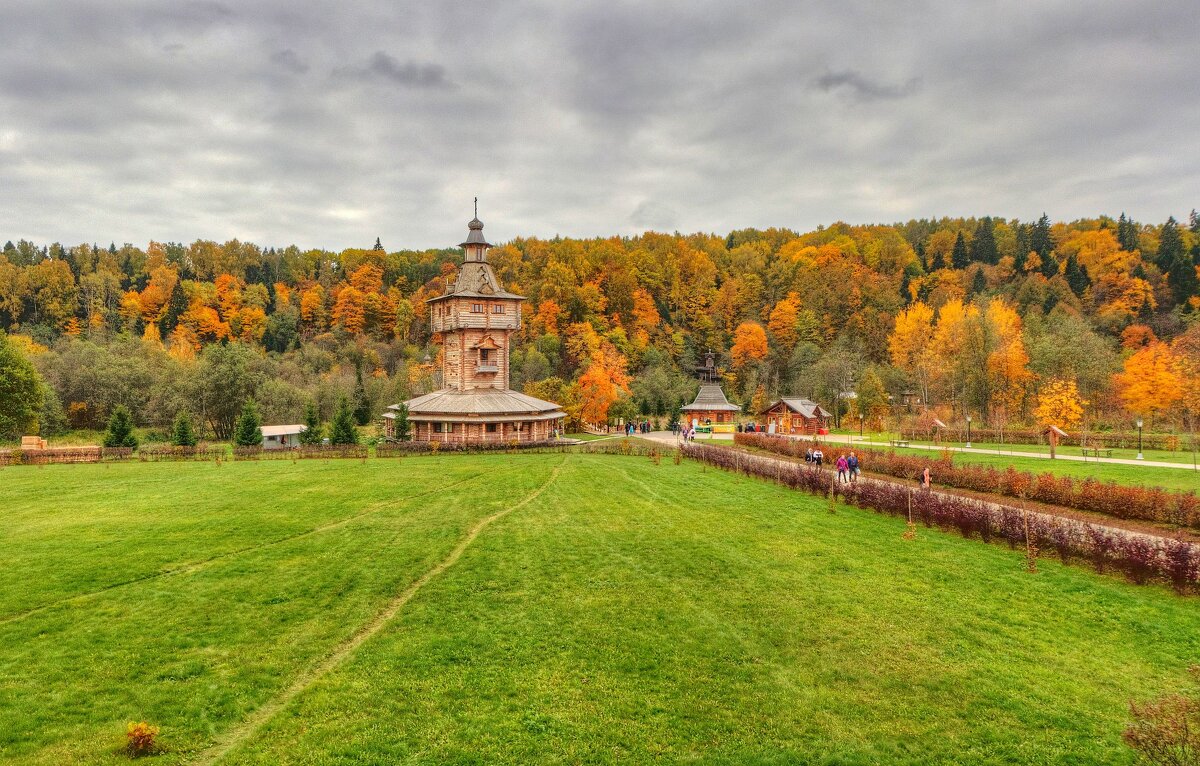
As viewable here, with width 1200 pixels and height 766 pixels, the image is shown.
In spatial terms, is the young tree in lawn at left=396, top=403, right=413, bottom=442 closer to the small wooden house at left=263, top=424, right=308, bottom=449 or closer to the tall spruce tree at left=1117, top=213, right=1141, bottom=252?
the small wooden house at left=263, top=424, right=308, bottom=449

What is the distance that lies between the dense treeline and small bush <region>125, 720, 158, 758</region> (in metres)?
43.8

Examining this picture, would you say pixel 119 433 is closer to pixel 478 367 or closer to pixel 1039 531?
pixel 478 367

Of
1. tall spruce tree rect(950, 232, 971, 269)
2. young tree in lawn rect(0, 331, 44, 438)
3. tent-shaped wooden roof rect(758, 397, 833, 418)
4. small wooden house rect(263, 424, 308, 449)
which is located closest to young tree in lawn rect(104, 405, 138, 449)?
small wooden house rect(263, 424, 308, 449)

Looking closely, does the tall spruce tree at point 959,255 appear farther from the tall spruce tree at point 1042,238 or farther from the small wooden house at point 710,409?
the small wooden house at point 710,409

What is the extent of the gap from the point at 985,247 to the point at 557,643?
110011mm

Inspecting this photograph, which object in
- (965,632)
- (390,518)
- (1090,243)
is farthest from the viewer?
(1090,243)

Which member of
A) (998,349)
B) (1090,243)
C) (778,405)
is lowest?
(778,405)

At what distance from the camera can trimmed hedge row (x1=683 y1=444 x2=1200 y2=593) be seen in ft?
44.5

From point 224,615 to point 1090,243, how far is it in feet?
391

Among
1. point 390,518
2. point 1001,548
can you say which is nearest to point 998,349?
point 1001,548

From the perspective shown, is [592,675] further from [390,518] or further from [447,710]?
[390,518]

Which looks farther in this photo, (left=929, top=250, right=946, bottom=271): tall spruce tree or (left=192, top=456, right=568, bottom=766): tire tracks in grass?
(left=929, top=250, right=946, bottom=271): tall spruce tree

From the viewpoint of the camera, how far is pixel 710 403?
6141cm

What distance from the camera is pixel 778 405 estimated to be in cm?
5734
